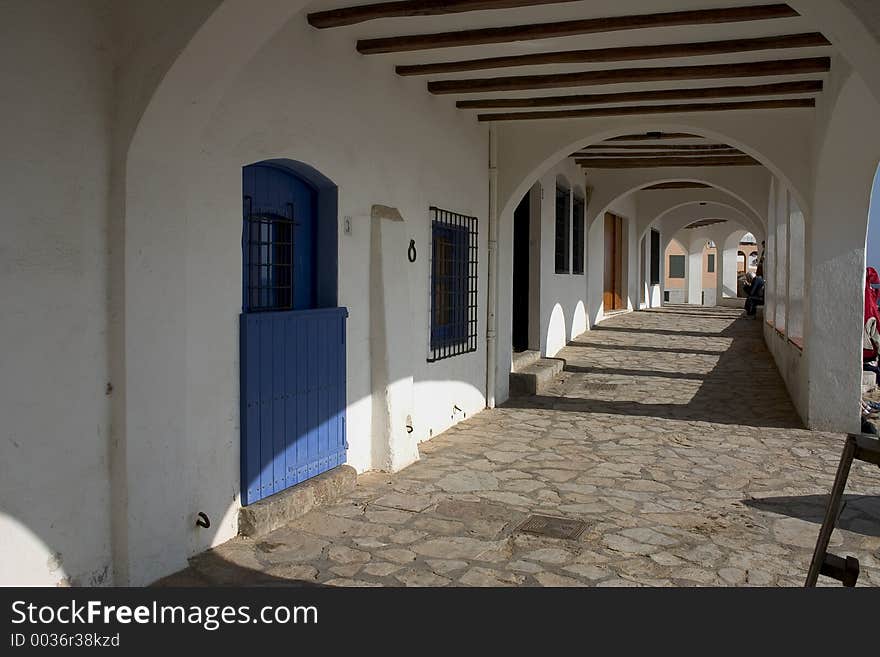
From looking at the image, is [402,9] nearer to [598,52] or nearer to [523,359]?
[598,52]

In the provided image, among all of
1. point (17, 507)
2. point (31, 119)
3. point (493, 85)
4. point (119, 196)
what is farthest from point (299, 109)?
point (17, 507)

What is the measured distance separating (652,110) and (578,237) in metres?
6.50

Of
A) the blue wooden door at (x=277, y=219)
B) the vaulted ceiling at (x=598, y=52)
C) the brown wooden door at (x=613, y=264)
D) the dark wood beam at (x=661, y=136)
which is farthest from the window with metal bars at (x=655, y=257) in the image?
the blue wooden door at (x=277, y=219)

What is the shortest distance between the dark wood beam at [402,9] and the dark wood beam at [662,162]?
769 cm

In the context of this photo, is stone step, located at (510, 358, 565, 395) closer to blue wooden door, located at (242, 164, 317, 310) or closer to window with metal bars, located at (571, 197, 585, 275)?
window with metal bars, located at (571, 197, 585, 275)

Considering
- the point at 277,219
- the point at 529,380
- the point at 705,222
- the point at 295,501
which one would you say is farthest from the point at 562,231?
the point at 705,222

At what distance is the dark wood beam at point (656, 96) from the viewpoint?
6.65 meters

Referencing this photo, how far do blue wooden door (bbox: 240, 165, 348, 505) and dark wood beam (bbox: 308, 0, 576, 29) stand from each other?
101 cm

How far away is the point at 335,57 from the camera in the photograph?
17.4 ft

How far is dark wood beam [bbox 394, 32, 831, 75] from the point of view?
5379mm

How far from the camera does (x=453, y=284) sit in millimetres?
7863

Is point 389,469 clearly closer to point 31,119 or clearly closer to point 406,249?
point 406,249

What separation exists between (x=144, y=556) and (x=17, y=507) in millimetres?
735

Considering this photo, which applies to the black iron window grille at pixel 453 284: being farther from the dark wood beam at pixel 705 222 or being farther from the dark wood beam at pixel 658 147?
the dark wood beam at pixel 705 222
